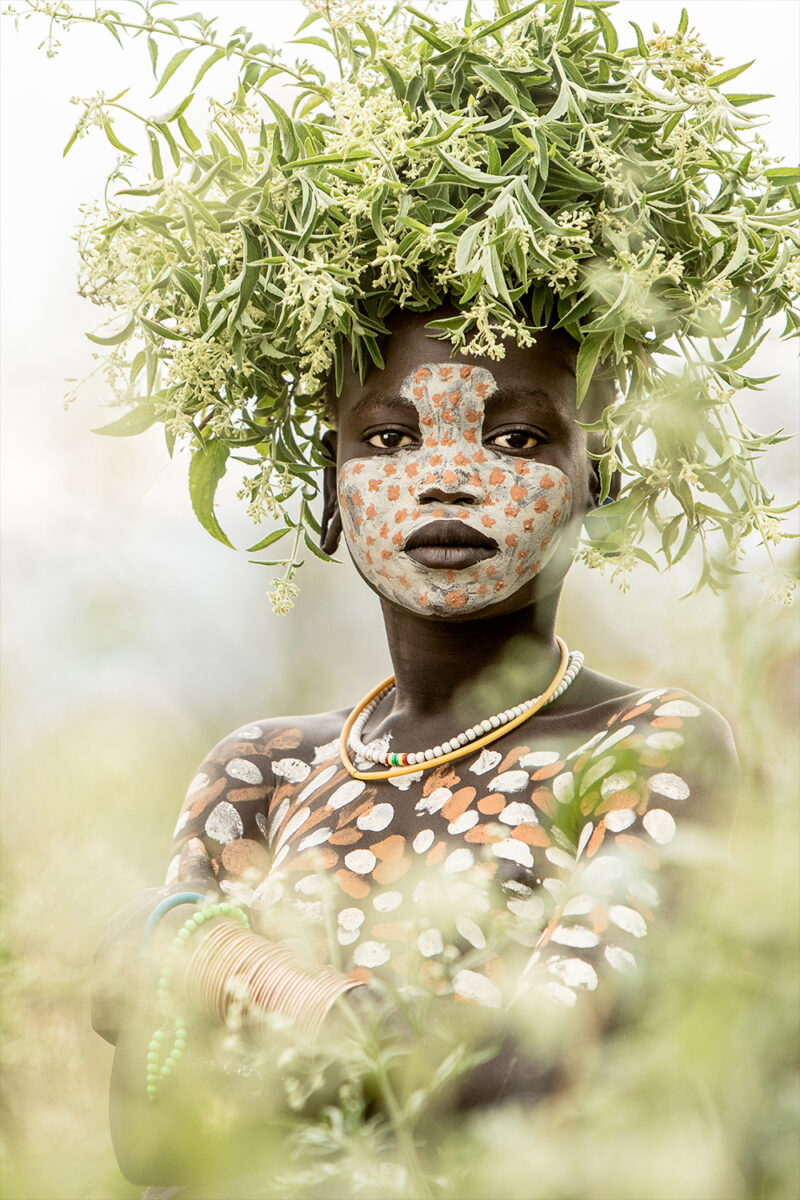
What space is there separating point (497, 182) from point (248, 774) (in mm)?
1062

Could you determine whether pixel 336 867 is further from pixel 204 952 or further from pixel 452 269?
pixel 452 269

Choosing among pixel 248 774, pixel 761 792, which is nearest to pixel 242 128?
pixel 248 774

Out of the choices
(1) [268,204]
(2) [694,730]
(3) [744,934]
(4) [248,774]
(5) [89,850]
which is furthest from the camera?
(4) [248,774]

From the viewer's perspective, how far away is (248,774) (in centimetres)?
215

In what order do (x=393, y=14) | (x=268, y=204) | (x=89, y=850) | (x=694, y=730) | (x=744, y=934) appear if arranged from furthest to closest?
(x=393, y=14) → (x=268, y=204) → (x=694, y=730) → (x=89, y=850) → (x=744, y=934)

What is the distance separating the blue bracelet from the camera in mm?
1524

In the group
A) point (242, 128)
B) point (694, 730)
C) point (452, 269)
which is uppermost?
point (242, 128)

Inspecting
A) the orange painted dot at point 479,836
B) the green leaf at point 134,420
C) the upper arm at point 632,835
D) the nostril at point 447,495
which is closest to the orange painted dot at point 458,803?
the orange painted dot at point 479,836

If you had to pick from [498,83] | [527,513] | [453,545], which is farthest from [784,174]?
[453,545]

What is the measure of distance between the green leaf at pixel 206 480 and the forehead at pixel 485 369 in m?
0.34

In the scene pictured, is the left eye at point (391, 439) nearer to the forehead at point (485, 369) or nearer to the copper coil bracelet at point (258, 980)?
the forehead at point (485, 369)

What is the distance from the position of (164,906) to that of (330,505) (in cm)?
90

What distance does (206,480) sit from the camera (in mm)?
2172

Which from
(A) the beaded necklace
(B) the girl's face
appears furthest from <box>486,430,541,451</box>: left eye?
(A) the beaded necklace
